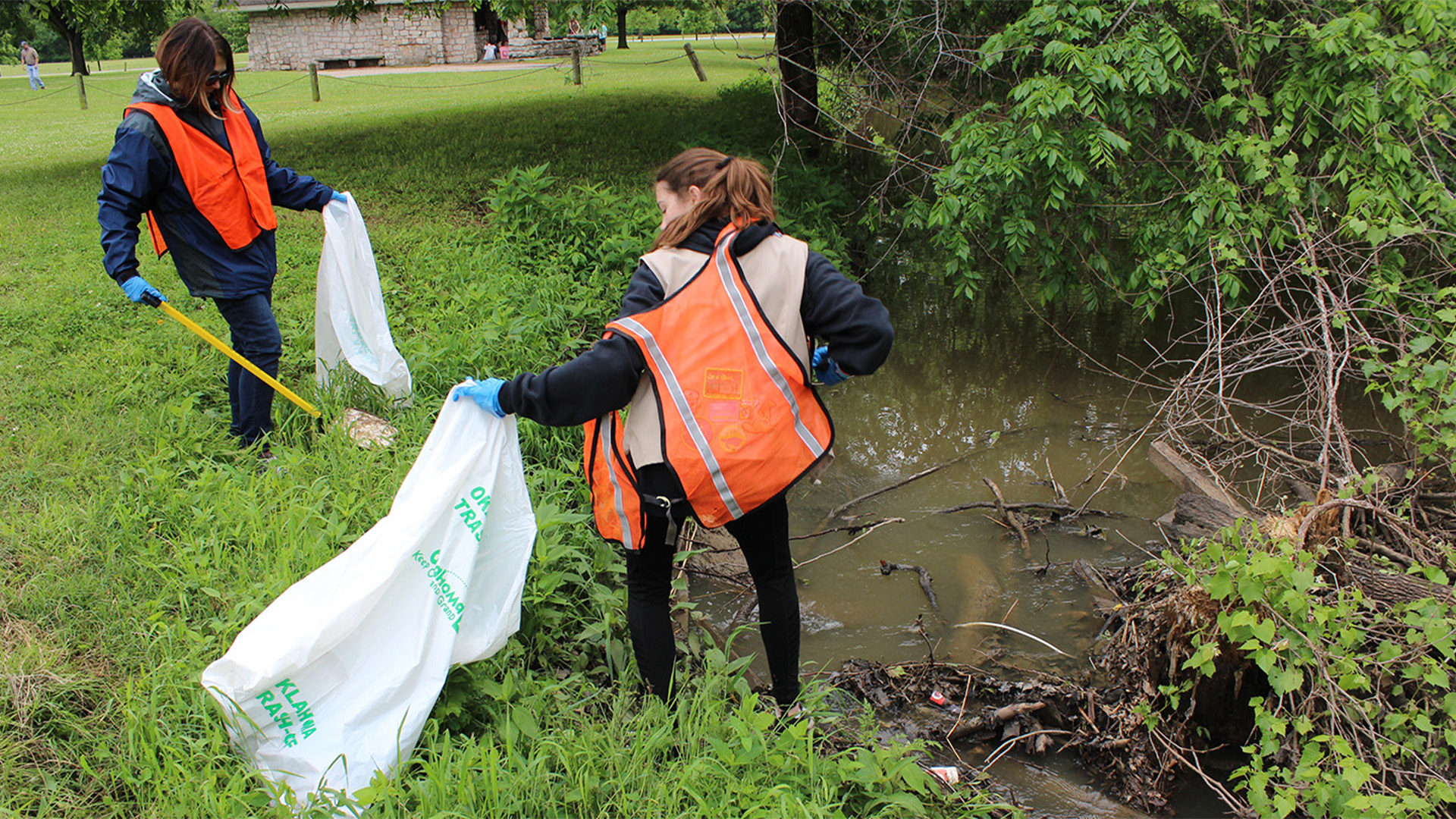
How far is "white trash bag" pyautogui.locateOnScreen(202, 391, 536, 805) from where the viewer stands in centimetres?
222

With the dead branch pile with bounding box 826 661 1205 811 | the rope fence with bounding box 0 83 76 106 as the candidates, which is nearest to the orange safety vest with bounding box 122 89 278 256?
the dead branch pile with bounding box 826 661 1205 811

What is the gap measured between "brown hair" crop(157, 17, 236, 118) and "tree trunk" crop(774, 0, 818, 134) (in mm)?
4543

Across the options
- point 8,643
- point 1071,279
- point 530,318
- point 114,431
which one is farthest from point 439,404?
point 1071,279

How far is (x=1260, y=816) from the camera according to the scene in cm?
270

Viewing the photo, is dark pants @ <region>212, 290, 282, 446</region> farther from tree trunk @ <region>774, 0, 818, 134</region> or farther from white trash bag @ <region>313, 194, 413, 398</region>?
tree trunk @ <region>774, 0, 818, 134</region>

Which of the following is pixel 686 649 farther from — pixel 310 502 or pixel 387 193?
pixel 387 193

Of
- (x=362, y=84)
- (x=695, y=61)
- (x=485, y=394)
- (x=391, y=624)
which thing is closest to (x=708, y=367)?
(x=485, y=394)

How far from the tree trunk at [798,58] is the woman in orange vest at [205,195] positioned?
443 centimetres

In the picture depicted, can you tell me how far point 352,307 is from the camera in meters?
4.20

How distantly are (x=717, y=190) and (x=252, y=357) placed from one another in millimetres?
2563

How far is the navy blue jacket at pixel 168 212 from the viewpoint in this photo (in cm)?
338

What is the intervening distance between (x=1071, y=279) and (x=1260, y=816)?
4.00m

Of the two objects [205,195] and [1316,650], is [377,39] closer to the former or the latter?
[205,195]

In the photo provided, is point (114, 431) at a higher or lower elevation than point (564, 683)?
higher
